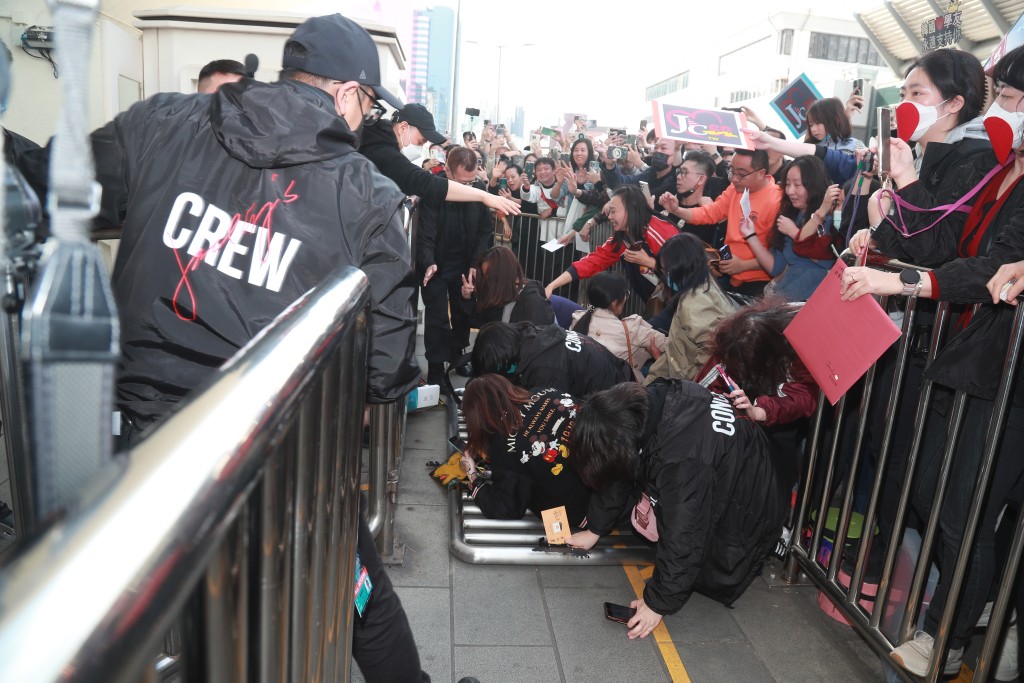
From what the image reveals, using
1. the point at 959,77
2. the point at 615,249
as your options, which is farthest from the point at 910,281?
the point at 615,249

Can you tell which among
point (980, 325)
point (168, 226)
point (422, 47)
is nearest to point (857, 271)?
point (980, 325)

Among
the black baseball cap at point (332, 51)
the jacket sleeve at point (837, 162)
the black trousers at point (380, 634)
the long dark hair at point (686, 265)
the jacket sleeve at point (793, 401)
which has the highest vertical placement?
the black baseball cap at point (332, 51)

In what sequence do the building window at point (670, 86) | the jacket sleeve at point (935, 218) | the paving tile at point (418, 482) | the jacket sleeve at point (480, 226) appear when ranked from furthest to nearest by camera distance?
the building window at point (670, 86) < the jacket sleeve at point (480, 226) < the paving tile at point (418, 482) < the jacket sleeve at point (935, 218)

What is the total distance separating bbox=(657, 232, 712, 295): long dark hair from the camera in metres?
4.70

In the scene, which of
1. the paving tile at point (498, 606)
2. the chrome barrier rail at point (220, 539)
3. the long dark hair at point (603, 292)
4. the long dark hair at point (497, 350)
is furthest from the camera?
the long dark hair at point (603, 292)

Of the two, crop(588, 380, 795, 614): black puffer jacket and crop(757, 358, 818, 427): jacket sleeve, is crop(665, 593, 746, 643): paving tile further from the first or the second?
crop(757, 358, 818, 427): jacket sleeve

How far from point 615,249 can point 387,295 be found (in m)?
4.68

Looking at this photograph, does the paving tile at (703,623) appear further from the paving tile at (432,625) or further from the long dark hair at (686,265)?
the long dark hair at (686,265)

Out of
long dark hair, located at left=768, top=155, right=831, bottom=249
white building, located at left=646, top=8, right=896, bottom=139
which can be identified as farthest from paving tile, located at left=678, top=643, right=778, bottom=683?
white building, located at left=646, top=8, right=896, bottom=139

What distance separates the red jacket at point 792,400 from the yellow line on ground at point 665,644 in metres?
0.92

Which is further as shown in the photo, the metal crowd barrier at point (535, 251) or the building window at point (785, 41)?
the building window at point (785, 41)

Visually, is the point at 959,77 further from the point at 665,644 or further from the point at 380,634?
the point at 380,634

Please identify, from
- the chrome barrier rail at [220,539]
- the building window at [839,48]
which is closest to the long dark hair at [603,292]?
the chrome barrier rail at [220,539]

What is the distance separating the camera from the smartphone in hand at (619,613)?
3176mm
